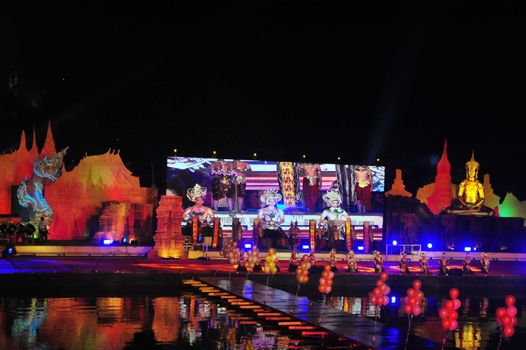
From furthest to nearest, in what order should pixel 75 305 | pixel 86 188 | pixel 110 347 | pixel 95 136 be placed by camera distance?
pixel 95 136
pixel 86 188
pixel 75 305
pixel 110 347

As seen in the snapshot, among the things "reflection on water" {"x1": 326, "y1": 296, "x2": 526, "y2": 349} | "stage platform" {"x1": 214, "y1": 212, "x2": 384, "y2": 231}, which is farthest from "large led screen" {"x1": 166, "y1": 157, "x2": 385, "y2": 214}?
"reflection on water" {"x1": 326, "y1": 296, "x2": 526, "y2": 349}

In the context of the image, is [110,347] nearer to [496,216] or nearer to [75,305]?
[75,305]

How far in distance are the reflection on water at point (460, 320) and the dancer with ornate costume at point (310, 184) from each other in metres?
14.0

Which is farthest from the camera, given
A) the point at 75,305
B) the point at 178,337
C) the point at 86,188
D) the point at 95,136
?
the point at 95,136

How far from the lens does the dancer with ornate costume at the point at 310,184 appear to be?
39531 mm

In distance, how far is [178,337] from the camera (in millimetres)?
16453

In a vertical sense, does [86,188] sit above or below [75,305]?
above

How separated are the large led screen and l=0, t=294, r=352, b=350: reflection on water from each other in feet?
52.6

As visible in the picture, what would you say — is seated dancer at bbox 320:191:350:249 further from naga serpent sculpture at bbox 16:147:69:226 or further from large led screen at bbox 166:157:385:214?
naga serpent sculpture at bbox 16:147:69:226

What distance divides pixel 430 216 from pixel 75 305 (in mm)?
23527

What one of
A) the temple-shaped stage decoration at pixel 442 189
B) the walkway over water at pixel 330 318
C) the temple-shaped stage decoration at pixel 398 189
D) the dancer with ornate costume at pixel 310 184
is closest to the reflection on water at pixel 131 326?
the walkway over water at pixel 330 318

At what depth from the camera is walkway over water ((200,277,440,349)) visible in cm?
1479

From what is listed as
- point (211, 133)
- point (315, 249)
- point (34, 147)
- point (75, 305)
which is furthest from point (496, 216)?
point (75, 305)

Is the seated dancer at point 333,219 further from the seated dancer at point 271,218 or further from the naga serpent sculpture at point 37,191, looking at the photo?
→ the naga serpent sculpture at point 37,191
